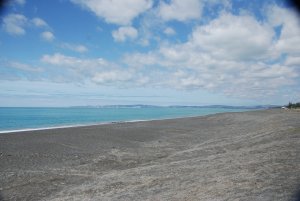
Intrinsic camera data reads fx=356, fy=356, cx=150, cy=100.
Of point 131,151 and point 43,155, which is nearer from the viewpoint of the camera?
point 43,155

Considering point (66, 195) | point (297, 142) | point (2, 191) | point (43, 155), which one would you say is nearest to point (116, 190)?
point (66, 195)

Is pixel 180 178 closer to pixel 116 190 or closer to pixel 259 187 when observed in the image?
pixel 116 190

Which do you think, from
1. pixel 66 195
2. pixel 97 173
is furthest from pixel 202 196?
pixel 97 173

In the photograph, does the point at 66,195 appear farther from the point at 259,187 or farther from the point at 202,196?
the point at 259,187

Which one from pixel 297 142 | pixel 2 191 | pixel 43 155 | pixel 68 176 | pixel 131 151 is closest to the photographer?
pixel 2 191

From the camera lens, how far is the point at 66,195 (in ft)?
31.1

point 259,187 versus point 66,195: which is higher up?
point 259,187

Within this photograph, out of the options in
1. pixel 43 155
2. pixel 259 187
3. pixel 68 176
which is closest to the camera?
pixel 259 187

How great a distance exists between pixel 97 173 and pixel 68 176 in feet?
3.40

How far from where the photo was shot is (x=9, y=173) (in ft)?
42.0

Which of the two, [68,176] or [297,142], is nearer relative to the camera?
[68,176]

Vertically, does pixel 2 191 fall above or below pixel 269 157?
below

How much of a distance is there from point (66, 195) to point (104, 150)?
384 inches

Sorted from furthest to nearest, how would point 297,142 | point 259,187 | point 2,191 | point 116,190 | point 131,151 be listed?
point 131,151, point 297,142, point 2,191, point 116,190, point 259,187
